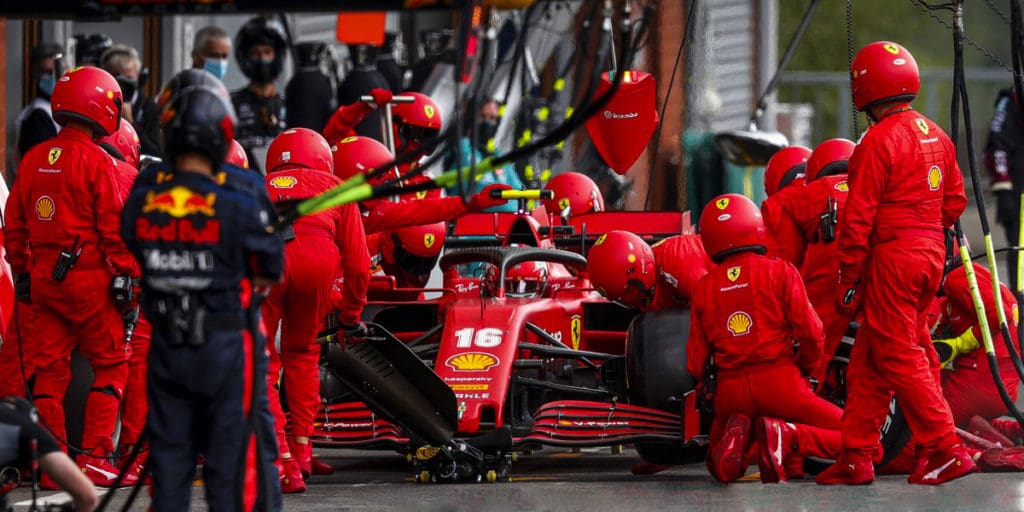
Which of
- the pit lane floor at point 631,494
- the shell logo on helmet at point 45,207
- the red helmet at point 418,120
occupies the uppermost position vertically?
the red helmet at point 418,120

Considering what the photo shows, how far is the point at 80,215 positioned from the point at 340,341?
5.00ft

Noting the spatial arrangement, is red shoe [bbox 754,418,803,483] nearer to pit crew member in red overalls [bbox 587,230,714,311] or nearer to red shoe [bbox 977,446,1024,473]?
red shoe [bbox 977,446,1024,473]

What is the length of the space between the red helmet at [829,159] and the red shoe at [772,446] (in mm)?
2002

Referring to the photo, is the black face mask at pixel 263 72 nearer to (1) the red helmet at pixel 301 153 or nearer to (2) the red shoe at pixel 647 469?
(1) the red helmet at pixel 301 153

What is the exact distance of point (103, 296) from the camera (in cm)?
1037

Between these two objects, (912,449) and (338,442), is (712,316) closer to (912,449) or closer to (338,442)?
(912,449)

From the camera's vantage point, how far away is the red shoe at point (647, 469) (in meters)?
11.1

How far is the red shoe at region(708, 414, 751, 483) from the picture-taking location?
10.1 m

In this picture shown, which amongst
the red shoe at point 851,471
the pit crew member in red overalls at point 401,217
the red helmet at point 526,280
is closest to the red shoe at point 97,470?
the pit crew member in red overalls at point 401,217

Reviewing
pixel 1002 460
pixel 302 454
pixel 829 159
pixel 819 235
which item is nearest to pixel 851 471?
pixel 1002 460

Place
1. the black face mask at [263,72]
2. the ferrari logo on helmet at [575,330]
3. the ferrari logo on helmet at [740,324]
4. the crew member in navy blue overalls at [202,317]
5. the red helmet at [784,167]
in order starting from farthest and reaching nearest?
the black face mask at [263,72] → the red helmet at [784,167] → the ferrari logo on helmet at [575,330] → the ferrari logo on helmet at [740,324] → the crew member in navy blue overalls at [202,317]

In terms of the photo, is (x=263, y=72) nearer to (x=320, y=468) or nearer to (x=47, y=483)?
(x=320, y=468)

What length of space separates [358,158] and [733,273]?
2677mm

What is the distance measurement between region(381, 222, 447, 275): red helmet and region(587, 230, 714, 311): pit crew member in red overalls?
145 cm
